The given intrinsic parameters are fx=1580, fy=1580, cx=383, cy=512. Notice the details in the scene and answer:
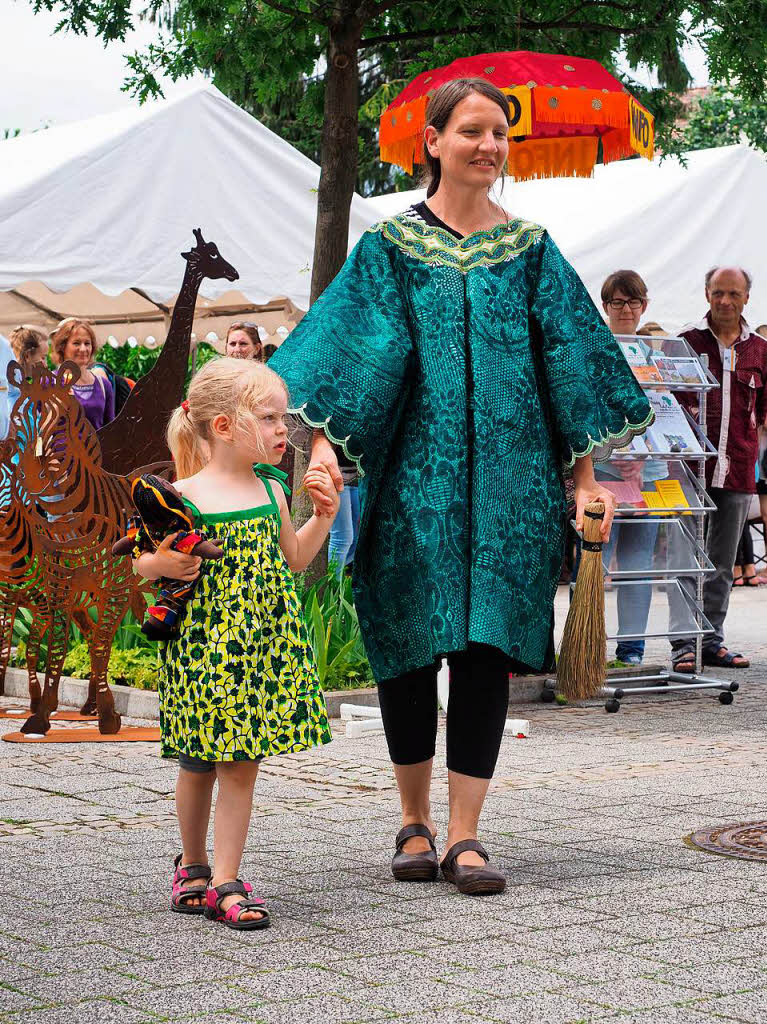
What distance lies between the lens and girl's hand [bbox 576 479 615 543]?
4.18 m

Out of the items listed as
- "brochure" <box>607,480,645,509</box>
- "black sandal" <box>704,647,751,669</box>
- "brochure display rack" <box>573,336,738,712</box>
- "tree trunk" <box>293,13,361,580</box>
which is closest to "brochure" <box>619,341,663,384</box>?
"brochure display rack" <box>573,336,738,712</box>

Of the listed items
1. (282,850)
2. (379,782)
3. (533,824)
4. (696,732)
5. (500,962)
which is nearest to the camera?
(500,962)

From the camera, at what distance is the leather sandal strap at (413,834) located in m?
4.16

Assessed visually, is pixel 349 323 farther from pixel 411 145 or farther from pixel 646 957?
pixel 411 145

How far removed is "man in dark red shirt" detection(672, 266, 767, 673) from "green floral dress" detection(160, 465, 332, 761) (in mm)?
5042

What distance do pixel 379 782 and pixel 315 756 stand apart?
0.60m

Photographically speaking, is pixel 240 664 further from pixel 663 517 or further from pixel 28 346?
pixel 28 346

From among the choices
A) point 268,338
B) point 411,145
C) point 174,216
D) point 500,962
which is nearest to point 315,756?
point 500,962

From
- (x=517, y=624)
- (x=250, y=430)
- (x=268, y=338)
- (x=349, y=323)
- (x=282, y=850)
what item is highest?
(x=268, y=338)

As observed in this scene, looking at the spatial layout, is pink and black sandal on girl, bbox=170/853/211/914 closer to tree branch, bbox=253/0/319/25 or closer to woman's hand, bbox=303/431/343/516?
woman's hand, bbox=303/431/343/516

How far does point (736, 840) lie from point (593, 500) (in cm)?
110

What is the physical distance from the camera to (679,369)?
8.11 metres

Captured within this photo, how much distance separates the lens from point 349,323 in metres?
4.16

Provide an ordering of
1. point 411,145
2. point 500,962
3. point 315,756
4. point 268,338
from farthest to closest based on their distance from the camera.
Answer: point 268,338, point 411,145, point 315,756, point 500,962
